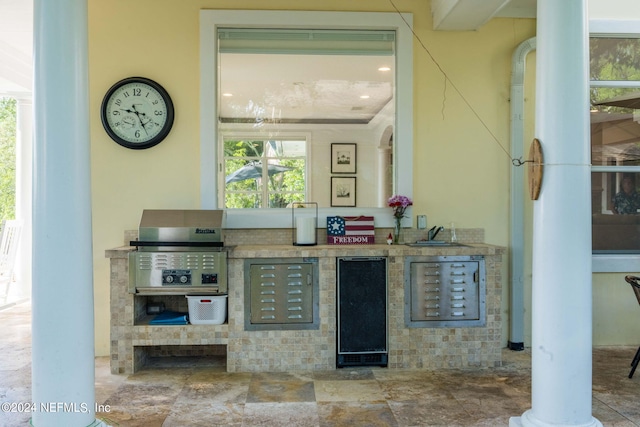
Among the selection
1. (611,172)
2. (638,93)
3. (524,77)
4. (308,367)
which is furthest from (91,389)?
(638,93)

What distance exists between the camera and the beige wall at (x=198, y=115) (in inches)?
177

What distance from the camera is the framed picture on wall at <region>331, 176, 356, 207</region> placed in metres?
4.66

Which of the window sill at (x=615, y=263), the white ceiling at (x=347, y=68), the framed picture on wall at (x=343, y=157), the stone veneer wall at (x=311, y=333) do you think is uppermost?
the white ceiling at (x=347, y=68)

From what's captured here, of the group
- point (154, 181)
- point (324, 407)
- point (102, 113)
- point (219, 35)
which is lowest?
point (324, 407)

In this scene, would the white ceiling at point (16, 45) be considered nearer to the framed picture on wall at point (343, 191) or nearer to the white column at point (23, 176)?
the white column at point (23, 176)

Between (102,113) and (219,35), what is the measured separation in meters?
1.19

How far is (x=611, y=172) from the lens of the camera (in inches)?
189

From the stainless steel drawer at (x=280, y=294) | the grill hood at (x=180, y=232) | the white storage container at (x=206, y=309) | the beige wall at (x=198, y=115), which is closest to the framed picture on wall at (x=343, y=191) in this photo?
the beige wall at (x=198, y=115)

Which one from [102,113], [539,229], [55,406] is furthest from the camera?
[102,113]

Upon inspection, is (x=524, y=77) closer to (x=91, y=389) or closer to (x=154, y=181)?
(x=154, y=181)

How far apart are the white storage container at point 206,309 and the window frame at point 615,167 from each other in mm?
3249

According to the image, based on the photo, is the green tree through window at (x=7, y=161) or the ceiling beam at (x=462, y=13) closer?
the ceiling beam at (x=462, y=13)

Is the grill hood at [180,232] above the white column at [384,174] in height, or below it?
below

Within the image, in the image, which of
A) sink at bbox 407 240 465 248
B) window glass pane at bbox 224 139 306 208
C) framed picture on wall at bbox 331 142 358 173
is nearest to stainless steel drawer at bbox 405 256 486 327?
sink at bbox 407 240 465 248
